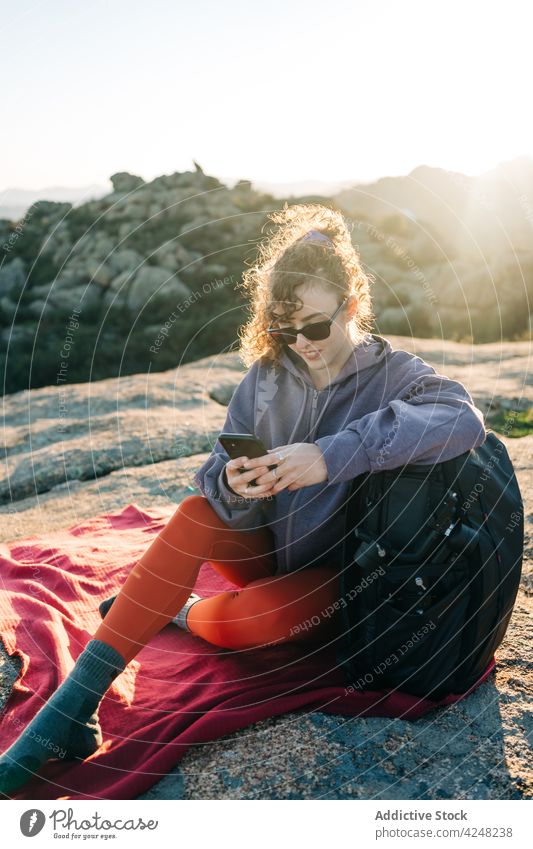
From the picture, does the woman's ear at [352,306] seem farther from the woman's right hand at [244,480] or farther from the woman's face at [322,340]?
the woman's right hand at [244,480]

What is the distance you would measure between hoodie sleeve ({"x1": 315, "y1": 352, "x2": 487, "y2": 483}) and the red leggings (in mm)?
456

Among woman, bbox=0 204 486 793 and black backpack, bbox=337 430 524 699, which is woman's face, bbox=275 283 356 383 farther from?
black backpack, bbox=337 430 524 699

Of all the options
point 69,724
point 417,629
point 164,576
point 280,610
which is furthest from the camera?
point 280,610

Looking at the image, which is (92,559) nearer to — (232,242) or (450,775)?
(450,775)

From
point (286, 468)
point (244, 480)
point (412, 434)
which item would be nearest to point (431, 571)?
point (412, 434)

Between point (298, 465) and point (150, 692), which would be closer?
point (298, 465)

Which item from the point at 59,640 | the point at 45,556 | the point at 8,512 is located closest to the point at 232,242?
the point at 8,512

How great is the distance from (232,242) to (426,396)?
49.1ft

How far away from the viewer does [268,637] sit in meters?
2.37

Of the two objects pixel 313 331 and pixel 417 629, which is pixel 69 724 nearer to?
pixel 417 629

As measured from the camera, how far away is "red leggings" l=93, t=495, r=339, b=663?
6.97 ft

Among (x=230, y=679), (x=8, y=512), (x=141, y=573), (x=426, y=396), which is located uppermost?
(x=426, y=396)

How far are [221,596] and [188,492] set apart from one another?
2211mm

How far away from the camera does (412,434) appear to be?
2.00 metres
